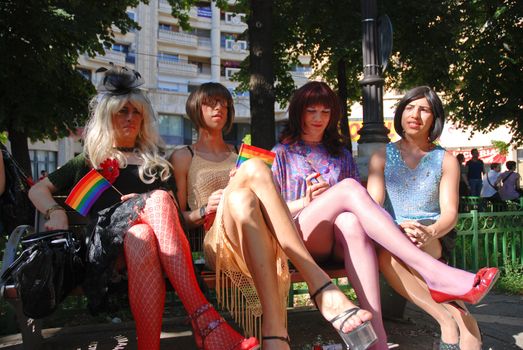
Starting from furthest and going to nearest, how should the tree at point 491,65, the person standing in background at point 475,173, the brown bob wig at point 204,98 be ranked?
1. the person standing in background at point 475,173
2. the tree at point 491,65
3. the brown bob wig at point 204,98

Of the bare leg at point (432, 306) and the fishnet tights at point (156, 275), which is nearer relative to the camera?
the fishnet tights at point (156, 275)

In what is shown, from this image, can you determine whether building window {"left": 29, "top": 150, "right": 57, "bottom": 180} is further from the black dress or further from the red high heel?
the red high heel

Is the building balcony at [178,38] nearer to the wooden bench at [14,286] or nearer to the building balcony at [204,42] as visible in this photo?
the building balcony at [204,42]

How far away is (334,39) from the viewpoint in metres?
10.5

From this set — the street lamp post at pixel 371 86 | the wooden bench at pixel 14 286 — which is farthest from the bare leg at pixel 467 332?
the street lamp post at pixel 371 86

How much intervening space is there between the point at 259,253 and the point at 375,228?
1.93 feet

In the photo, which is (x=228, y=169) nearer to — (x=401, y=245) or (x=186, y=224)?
(x=186, y=224)

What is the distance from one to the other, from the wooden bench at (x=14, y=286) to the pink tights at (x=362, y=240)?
0.59 ft

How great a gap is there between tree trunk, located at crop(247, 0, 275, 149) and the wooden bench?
4143 millimetres

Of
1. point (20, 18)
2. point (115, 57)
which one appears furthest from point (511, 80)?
point (115, 57)

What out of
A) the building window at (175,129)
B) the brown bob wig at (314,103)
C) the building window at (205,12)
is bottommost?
the brown bob wig at (314,103)

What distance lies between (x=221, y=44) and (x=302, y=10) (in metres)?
31.1

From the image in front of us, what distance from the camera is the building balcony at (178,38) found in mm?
37375

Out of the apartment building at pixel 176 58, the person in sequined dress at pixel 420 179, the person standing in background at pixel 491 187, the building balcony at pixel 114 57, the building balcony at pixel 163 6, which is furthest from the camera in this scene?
the building balcony at pixel 163 6
